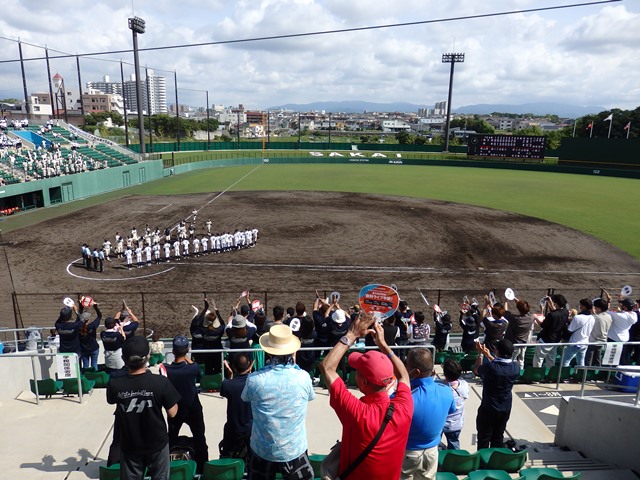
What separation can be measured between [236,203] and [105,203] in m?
11.1

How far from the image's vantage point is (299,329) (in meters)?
8.94

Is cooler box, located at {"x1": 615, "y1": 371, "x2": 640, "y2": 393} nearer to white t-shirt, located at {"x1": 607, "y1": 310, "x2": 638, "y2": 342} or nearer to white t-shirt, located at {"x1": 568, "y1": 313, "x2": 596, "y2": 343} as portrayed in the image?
white t-shirt, located at {"x1": 568, "y1": 313, "x2": 596, "y2": 343}

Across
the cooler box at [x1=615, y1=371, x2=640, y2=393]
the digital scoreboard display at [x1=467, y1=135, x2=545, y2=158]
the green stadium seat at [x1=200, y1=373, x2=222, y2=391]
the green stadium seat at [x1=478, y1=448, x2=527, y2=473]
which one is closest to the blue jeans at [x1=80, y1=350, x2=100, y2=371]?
the green stadium seat at [x1=200, y1=373, x2=222, y2=391]

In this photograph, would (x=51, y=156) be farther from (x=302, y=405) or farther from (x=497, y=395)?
(x=497, y=395)

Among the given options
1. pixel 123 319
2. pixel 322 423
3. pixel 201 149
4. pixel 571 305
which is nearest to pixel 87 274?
pixel 123 319

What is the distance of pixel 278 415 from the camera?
160 inches

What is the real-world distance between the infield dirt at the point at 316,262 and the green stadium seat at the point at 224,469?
8.53 meters

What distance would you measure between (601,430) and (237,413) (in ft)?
16.4

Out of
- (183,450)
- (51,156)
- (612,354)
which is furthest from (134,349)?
(51,156)

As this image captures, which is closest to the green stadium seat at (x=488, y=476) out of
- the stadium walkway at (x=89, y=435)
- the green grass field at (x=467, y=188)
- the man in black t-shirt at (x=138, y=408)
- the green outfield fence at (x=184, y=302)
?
the stadium walkway at (x=89, y=435)

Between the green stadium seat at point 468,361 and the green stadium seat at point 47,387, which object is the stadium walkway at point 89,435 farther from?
the green stadium seat at point 468,361

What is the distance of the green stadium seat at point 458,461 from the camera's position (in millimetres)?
5146

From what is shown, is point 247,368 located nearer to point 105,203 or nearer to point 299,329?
point 299,329

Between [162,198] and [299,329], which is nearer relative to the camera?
[299,329]
